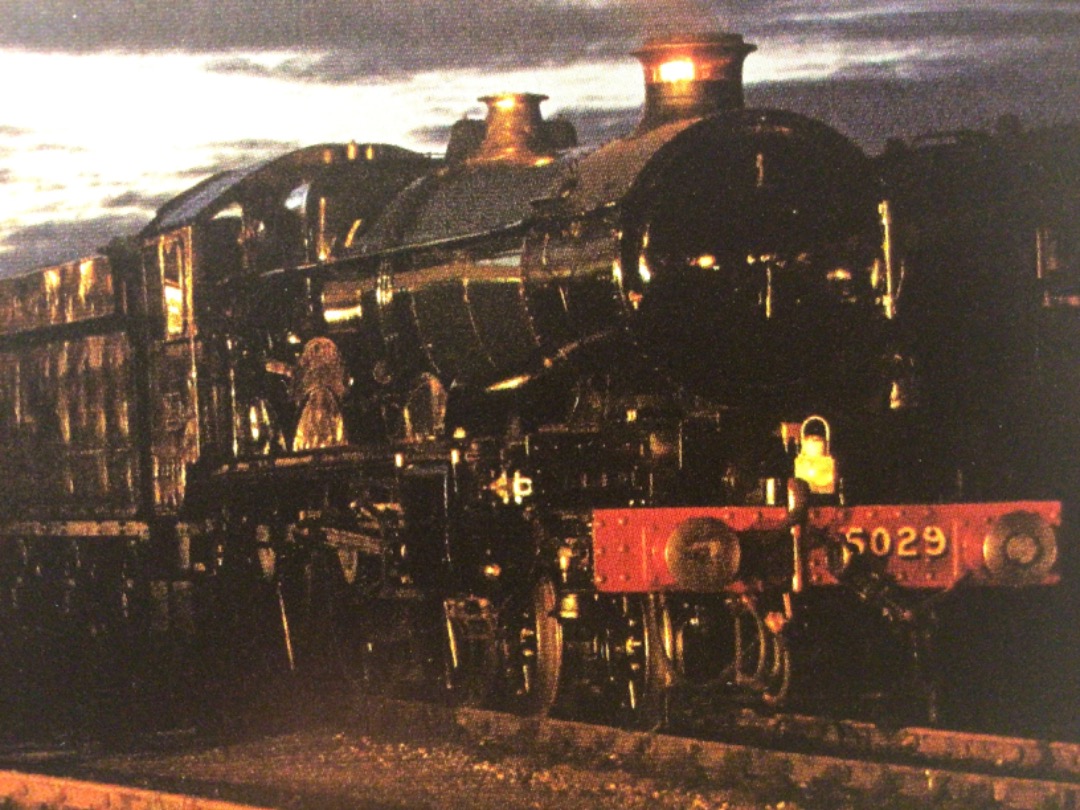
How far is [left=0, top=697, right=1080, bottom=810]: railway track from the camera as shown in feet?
25.6

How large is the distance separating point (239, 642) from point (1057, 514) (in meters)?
6.12

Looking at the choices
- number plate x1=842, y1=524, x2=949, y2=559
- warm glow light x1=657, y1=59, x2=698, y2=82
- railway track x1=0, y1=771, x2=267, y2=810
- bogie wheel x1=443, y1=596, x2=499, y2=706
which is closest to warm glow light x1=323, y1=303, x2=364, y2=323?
bogie wheel x1=443, y1=596, x2=499, y2=706

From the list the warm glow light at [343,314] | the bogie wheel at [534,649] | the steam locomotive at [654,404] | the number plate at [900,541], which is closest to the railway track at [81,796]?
the steam locomotive at [654,404]

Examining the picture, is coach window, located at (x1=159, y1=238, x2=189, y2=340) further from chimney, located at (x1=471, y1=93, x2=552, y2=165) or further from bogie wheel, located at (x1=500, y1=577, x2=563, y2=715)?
bogie wheel, located at (x1=500, y1=577, x2=563, y2=715)

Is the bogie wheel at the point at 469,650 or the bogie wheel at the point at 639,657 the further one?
the bogie wheel at the point at 469,650

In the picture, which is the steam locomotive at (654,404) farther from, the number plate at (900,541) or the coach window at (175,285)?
the coach window at (175,285)

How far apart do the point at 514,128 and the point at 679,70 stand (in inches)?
65.9

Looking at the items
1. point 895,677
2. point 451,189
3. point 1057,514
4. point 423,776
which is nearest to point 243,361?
point 451,189

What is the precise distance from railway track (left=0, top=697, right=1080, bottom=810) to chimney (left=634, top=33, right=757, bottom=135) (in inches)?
122

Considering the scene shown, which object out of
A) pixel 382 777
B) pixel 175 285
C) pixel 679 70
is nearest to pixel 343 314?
pixel 175 285

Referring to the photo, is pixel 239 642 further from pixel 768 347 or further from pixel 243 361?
pixel 768 347

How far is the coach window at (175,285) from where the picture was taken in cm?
1218

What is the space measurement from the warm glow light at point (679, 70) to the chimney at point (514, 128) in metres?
1.44

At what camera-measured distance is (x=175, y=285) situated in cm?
1228
